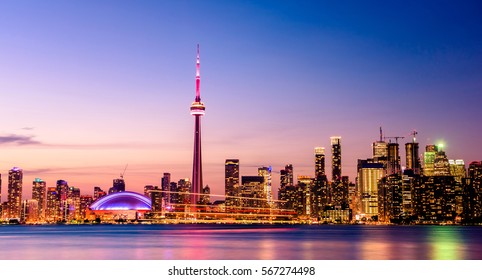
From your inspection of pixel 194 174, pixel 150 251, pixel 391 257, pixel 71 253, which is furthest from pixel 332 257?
pixel 194 174

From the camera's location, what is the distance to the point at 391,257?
5119 cm

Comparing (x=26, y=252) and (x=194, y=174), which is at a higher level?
(x=194, y=174)
